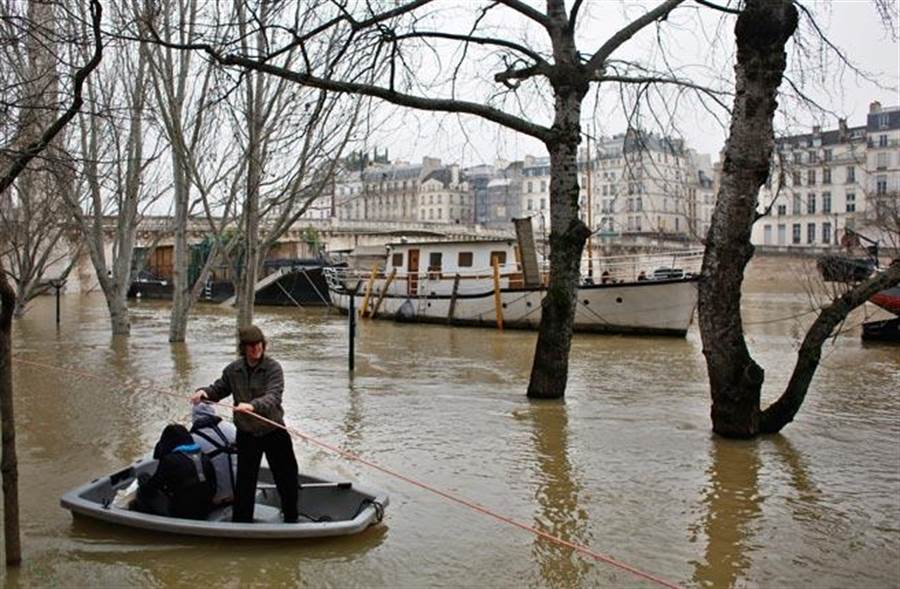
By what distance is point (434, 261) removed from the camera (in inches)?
1214

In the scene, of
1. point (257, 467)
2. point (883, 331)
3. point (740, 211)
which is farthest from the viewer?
point (883, 331)

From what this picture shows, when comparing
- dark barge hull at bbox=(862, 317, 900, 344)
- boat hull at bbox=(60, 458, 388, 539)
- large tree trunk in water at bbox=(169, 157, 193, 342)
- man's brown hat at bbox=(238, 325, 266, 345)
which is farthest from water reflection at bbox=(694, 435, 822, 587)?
dark barge hull at bbox=(862, 317, 900, 344)

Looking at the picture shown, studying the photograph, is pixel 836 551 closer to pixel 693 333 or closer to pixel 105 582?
pixel 105 582

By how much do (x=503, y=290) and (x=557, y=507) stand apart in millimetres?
20547

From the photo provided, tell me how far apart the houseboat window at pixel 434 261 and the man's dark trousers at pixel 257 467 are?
24.8 meters

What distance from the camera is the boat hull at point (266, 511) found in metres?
5.53

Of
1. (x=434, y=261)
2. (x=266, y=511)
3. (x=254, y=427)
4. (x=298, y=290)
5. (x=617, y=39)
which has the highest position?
(x=617, y=39)

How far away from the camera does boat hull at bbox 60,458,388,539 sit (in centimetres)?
553

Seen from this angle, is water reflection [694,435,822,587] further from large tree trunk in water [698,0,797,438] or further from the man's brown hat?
the man's brown hat

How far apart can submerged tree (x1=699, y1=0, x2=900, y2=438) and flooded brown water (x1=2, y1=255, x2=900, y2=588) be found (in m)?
0.50

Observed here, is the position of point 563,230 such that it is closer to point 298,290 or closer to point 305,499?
point 305,499

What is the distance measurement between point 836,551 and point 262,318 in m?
30.9

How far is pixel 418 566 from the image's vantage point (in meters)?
5.56

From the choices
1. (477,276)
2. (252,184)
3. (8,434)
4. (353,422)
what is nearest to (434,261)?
(477,276)
